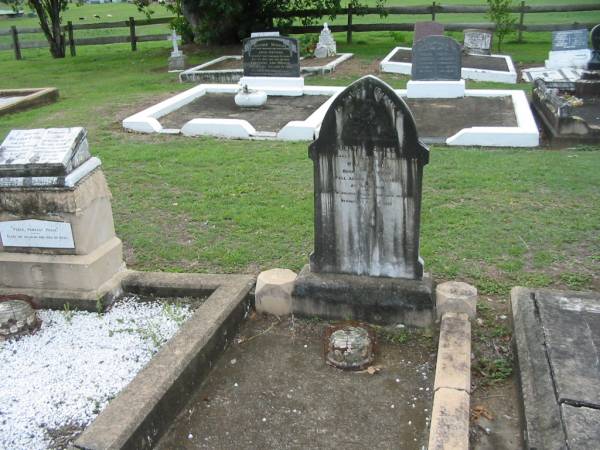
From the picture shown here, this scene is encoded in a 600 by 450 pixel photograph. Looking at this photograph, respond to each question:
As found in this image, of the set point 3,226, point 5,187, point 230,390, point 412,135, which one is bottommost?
point 230,390

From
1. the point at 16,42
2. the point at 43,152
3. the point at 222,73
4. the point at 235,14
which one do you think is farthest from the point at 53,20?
the point at 43,152

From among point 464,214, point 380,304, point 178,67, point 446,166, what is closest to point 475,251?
point 464,214

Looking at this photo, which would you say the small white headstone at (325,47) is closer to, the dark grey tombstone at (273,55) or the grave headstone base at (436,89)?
the dark grey tombstone at (273,55)

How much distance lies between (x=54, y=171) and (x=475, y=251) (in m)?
3.48

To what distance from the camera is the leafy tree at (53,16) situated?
19891 millimetres

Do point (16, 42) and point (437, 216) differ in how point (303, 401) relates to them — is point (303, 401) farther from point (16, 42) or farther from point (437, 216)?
point (16, 42)

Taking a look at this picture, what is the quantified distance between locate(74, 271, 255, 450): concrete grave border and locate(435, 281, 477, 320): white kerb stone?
1377 mm

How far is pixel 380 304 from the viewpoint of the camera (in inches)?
166

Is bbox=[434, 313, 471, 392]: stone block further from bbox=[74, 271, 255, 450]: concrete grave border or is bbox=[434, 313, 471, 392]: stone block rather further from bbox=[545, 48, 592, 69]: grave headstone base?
bbox=[545, 48, 592, 69]: grave headstone base

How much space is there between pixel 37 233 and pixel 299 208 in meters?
2.72

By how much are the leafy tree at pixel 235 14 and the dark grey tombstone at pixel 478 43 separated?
4950 millimetres

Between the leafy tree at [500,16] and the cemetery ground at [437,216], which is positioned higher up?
the leafy tree at [500,16]

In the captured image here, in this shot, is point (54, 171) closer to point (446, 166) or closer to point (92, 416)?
point (92, 416)

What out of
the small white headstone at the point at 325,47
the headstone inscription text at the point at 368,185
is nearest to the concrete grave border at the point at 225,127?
the headstone inscription text at the point at 368,185
